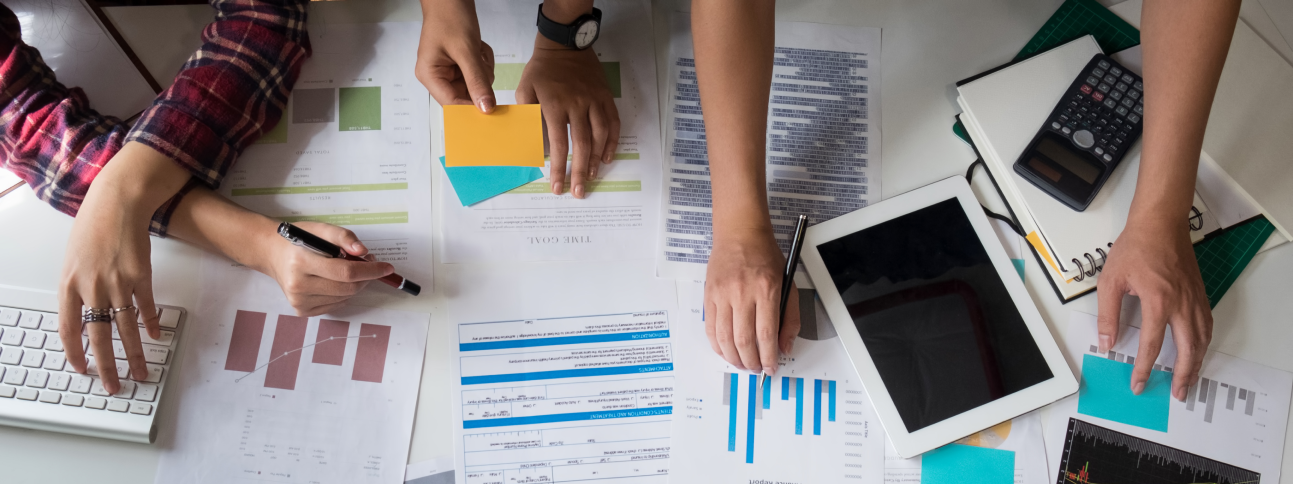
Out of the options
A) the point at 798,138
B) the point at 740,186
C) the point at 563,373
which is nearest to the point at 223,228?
the point at 563,373

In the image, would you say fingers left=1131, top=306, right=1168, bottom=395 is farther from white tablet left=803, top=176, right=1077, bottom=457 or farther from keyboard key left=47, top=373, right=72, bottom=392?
keyboard key left=47, top=373, right=72, bottom=392

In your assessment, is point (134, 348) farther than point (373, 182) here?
No

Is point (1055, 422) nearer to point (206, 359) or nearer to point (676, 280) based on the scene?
point (676, 280)

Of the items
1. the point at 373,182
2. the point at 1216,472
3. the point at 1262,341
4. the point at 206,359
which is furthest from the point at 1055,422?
the point at 206,359

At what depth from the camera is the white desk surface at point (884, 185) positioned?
2.50 feet

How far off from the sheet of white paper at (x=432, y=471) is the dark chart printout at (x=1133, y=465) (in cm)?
70

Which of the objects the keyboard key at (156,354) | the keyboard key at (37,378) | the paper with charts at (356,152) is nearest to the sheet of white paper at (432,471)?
the paper with charts at (356,152)

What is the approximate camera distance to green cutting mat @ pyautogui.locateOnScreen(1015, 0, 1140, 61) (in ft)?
3.04

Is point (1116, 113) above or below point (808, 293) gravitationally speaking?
above

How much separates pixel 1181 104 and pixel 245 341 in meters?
1.14

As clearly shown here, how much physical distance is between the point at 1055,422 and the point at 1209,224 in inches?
12.9

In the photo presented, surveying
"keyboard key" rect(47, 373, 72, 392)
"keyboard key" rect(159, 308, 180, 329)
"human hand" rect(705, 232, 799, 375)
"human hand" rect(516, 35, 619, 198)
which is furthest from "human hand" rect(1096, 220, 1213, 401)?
"keyboard key" rect(47, 373, 72, 392)

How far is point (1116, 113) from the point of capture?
34.1 inches

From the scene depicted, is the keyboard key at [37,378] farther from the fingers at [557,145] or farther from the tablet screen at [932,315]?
the tablet screen at [932,315]
